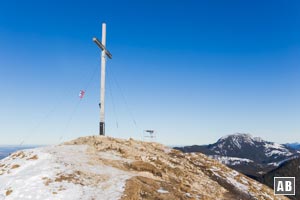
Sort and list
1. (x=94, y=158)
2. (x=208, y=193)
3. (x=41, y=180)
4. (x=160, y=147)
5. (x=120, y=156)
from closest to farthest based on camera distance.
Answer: (x=41, y=180) < (x=208, y=193) < (x=94, y=158) < (x=120, y=156) < (x=160, y=147)

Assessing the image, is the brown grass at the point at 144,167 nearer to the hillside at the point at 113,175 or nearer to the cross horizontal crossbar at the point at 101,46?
the hillside at the point at 113,175

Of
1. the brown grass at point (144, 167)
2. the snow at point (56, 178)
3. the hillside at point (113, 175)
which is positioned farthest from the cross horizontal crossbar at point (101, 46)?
A: the brown grass at point (144, 167)

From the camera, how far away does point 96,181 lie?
19.3m

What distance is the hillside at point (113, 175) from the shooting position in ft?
57.8

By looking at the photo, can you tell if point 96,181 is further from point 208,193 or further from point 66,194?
point 208,193

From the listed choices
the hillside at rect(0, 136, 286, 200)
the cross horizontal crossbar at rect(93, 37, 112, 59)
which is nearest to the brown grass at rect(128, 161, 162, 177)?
the hillside at rect(0, 136, 286, 200)

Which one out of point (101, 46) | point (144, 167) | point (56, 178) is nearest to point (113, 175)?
point (144, 167)

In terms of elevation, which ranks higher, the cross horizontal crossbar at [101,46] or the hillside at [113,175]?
the cross horizontal crossbar at [101,46]

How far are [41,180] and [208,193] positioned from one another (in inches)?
476

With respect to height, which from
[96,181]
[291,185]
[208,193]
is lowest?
[291,185]

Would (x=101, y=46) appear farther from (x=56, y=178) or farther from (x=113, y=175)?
(x=56, y=178)

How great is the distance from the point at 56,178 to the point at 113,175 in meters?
3.85

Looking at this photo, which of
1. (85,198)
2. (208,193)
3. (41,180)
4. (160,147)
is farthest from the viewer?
(160,147)

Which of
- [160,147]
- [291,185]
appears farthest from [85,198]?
[291,185]
